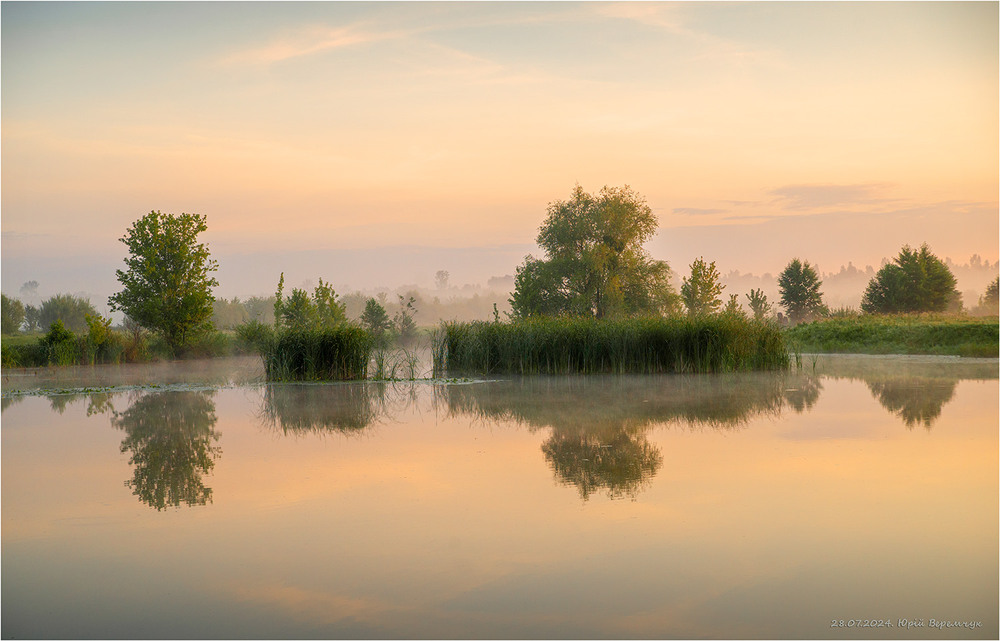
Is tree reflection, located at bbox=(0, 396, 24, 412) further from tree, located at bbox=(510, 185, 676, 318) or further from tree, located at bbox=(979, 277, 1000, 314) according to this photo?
tree, located at bbox=(979, 277, 1000, 314)

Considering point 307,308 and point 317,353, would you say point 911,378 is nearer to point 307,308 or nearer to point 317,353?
point 317,353

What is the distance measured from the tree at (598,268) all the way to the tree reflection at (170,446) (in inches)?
967

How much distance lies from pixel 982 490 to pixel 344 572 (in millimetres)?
4797

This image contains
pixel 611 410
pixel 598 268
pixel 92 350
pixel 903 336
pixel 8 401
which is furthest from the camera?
pixel 598 268

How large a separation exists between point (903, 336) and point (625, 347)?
45.0 feet

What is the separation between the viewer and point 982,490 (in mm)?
6250

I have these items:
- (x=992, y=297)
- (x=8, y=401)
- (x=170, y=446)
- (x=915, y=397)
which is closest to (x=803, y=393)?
(x=915, y=397)

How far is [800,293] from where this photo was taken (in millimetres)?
45000

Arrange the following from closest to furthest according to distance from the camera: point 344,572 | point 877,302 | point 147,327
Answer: point 344,572 → point 147,327 → point 877,302

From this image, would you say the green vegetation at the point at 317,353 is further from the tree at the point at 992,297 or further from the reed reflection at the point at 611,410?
the tree at the point at 992,297

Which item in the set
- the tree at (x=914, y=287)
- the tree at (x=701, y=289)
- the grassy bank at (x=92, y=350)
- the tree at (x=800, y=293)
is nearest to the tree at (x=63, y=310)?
the grassy bank at (x=92, y=350)

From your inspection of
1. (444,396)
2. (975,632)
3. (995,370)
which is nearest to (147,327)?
(444,396)

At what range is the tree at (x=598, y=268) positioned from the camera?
121 feet

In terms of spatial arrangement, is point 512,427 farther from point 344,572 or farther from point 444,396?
point 344,572
